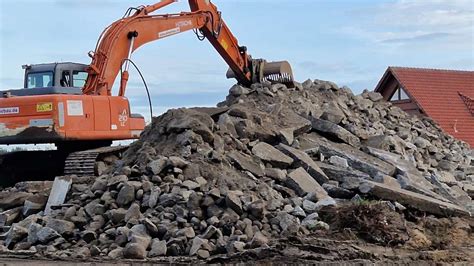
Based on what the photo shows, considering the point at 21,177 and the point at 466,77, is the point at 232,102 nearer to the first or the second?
the point at 21,177

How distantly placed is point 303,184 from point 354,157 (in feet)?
5.81

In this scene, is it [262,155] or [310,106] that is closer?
[262,155]

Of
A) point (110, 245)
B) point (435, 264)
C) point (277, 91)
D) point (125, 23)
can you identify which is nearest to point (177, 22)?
point (125, 23)

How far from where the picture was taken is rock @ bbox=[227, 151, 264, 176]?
374 inches

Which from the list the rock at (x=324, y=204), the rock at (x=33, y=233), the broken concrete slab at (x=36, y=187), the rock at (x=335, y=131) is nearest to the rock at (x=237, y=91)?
the rock at (x=335, y=131)

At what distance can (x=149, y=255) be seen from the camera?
25.0 ft

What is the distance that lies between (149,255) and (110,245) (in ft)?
1.85

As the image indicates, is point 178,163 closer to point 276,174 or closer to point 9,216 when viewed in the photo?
point 276,174

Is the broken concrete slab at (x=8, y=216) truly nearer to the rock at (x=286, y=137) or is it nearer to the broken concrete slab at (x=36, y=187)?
the broken concrete slab at (x=36, y=187)

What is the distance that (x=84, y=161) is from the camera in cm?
1069

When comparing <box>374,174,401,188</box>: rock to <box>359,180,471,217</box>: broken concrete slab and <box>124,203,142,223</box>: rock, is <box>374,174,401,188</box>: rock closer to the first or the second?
<box>359,180,471,217</box>: broken concrete slab

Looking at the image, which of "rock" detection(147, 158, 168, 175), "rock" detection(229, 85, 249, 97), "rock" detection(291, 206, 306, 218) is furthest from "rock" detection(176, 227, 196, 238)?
"rock" detection(229, 85, 249, 97)

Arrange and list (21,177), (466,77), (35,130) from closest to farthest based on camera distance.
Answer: (35,130) < (21,177) < (466,77)

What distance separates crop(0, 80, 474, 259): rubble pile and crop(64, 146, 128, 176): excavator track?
0.24 meters
